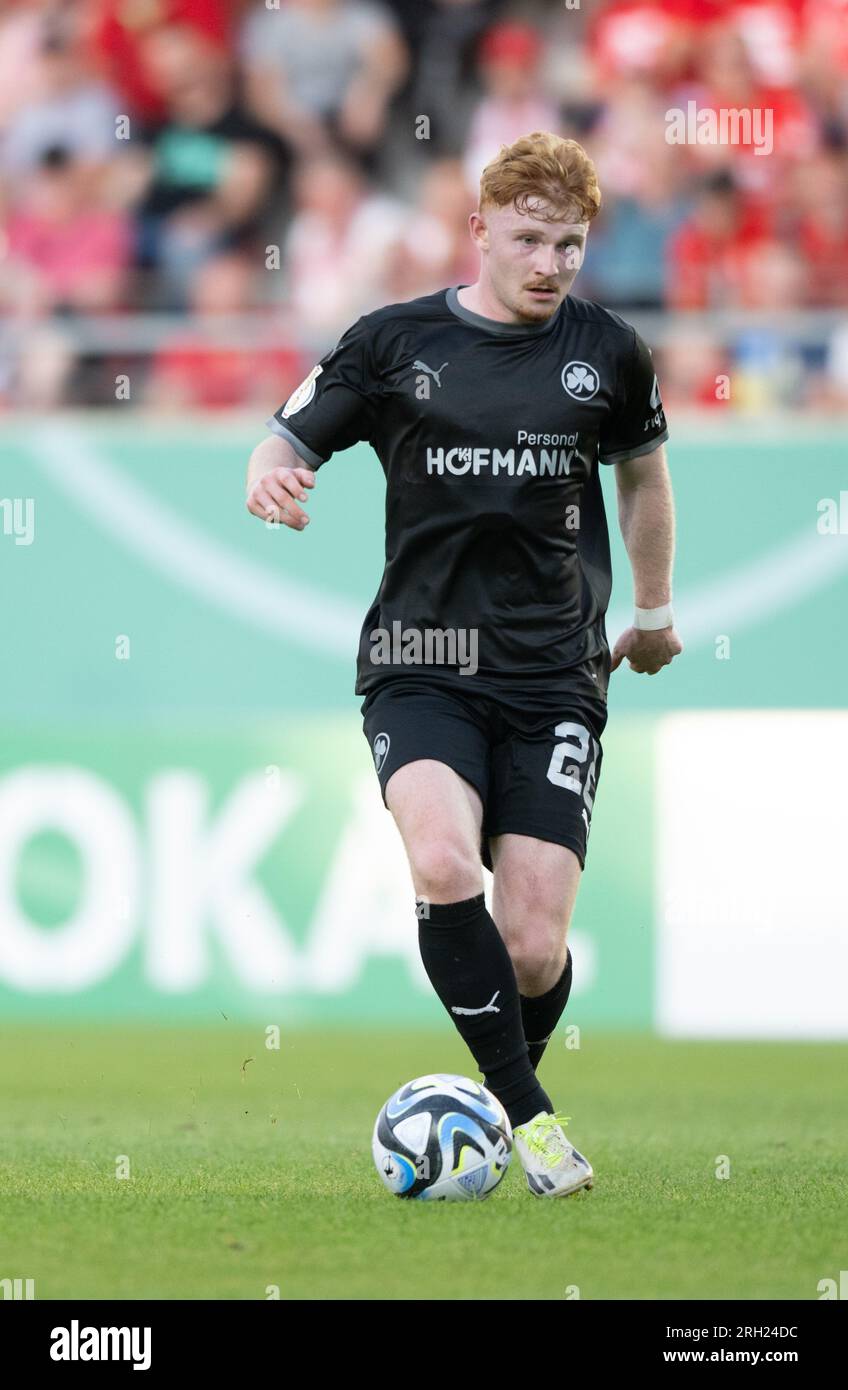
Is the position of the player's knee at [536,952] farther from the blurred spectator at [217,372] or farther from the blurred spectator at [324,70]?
the blurred spectator at [324,70]

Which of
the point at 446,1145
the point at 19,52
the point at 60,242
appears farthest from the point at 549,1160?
the point at 19,52

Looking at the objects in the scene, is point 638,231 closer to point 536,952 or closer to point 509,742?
point 509,742

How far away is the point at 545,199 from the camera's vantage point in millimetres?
5094

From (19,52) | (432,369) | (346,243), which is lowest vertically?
(432,369)

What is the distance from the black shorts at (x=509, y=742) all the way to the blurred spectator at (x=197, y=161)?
22.1 feet

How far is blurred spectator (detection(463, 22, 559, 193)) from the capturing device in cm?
1195

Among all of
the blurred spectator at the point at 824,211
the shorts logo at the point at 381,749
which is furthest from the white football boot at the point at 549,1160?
the blurred spectator at the point at 824,211

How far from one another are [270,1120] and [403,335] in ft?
9.03

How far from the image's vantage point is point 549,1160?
496cm

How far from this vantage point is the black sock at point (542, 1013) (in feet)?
17.9

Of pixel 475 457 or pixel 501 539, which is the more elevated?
pixel 475 457

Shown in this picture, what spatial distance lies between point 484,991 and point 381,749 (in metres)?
0.64

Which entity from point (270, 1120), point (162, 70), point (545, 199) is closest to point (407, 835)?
point (545, 199)
